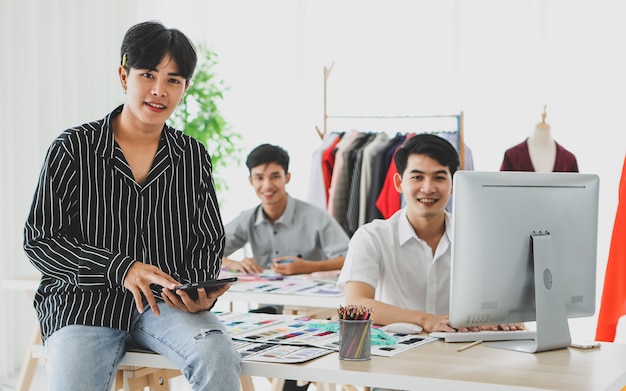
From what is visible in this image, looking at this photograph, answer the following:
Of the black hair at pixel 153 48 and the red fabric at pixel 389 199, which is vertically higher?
the black hair at pixel 153 48

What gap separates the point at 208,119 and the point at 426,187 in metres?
3.30

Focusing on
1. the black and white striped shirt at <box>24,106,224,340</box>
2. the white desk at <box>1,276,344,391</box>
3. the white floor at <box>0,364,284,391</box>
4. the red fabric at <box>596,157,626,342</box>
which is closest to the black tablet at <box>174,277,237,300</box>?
the black and white striped shirt at <box>24,106,224,340</box>

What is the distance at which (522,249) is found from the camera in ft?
7.41

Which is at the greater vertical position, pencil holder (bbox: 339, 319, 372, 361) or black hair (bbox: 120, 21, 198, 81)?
black hair (bbox: 120, 21, 198, 81)

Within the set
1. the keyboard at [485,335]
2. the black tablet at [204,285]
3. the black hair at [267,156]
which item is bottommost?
the keyboard at [485,335]

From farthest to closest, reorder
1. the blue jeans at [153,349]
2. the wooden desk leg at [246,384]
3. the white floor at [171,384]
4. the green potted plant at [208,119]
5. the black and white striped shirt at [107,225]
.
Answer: the green potted plant at [208,119], the white floor at [171,384], the wooden desk leg at [246,384], the black and white striped shirt at [107,225], the blue jeans at [153,349]

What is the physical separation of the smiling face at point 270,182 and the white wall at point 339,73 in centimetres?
156

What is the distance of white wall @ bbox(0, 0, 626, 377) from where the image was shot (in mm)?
5203

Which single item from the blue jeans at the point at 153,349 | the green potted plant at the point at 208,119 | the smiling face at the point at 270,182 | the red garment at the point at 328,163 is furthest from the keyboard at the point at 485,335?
the green potted plant at the point at 208,119

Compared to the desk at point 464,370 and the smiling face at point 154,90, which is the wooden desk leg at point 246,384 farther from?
the smiling face at point 154,90

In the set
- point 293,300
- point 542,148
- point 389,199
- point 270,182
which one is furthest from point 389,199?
point 293,300

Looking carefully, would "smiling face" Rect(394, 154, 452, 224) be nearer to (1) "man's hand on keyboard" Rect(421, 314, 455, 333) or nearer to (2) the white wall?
(1) "man's hand on keyboard" Rect(421, 314, 455, 333)

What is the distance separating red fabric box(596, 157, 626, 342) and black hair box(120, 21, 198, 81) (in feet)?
5.90

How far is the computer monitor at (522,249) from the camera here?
86.4 inches
